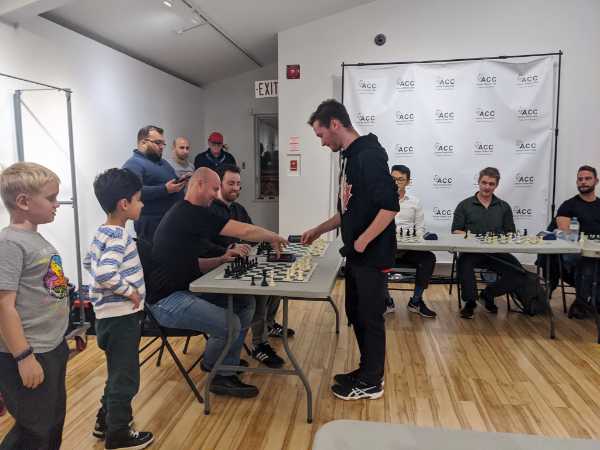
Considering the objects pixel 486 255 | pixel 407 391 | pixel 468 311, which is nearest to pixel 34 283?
pixel 407 391

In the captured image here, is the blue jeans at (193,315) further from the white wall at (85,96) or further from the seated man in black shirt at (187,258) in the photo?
the white wall at (85,96)

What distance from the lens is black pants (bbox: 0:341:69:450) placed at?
1.39 meters

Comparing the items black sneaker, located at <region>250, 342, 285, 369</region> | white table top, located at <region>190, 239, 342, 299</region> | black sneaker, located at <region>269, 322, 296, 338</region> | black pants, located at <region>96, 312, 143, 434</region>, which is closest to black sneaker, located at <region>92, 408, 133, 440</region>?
black pants, located at <region>96, 312, 143, 434</region>

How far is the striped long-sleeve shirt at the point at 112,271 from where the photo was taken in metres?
1.75

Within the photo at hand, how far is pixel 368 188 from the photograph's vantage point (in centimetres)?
226

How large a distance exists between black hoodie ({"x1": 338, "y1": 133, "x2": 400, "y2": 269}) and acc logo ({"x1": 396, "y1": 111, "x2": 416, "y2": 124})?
287 cm

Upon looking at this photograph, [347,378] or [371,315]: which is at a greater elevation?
[371,315]

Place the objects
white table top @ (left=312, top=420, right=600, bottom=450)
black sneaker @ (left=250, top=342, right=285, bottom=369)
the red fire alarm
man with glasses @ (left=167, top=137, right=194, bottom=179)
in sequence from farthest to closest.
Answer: the red fire alarm → man with glasses @ (left=167, top=137, right=194, bottom=179) → black sneaker @ (left=250, top=342, right=285, bottom=369) → white table top @ (left=312, top=420, right=600, bottom=450)

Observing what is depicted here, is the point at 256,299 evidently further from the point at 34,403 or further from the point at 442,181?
the point at 442,181

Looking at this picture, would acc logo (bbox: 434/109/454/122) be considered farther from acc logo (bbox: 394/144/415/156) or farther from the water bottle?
the water bottle

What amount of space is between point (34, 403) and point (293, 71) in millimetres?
4532

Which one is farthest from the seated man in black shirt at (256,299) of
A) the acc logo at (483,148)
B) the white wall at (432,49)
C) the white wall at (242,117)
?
the white wall at (242,117)

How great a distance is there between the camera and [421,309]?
388 cm

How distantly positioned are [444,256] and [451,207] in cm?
59
